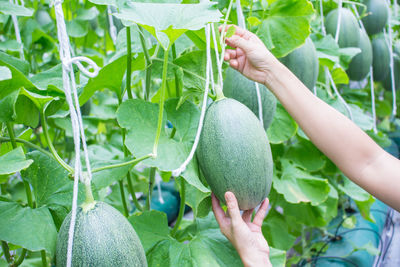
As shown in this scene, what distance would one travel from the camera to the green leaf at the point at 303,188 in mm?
1115

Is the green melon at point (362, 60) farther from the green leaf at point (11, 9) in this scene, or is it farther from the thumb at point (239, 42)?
the green leaf at point (11, 9)

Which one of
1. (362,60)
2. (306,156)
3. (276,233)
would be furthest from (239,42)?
(362,60)

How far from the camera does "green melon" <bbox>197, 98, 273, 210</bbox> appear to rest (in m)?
0.68

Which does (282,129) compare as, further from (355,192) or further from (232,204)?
(232,204)

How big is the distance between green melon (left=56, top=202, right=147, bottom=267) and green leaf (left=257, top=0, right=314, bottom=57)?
2.02ft

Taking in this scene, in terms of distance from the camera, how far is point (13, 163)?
0.58 meters

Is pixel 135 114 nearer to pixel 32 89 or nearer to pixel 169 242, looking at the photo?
pixel 32 89

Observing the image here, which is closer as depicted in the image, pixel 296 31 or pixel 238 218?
pixel 238 218

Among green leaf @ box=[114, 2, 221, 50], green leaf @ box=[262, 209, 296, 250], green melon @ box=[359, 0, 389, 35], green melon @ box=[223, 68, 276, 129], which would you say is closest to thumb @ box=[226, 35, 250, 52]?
green melon @ box=[223, 68, 276, 129]

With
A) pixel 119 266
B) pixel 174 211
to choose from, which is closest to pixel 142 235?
pixel 119 266

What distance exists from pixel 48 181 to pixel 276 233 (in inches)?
35.1

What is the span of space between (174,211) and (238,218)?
4.90 ft

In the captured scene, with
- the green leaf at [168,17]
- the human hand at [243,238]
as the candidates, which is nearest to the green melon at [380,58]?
the human hand at [243,238]

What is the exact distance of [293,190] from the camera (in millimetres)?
1145
